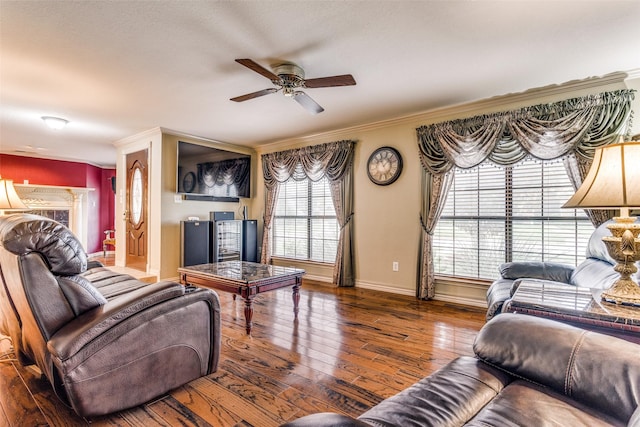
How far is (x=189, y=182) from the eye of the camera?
5.01 meters

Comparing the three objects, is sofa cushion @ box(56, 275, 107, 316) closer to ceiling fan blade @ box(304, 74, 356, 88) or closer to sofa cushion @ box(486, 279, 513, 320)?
ceiling fan blade @ box(304, 74, 356, 88)

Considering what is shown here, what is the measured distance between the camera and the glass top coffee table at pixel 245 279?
2.78 m

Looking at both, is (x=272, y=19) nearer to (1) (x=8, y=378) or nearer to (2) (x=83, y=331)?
(2) (x=83, y=331)

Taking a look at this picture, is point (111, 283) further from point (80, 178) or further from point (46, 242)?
point (80, 178)

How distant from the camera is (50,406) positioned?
1.77 metres

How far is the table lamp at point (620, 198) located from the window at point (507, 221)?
1.92 meters

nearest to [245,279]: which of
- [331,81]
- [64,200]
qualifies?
[331,81]

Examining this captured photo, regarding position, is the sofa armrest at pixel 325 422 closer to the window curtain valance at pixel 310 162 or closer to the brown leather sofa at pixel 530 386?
the brown leather sofa at pixel 530 386

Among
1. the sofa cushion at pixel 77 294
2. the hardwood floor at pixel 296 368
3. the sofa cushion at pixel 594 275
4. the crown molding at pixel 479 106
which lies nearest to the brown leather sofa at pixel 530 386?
the hardwood floor at pixel 296 368

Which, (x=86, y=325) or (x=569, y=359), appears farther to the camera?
(x=86, y=325)

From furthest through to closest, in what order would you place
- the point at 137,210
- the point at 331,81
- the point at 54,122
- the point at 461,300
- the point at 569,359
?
the point at 137,210
the point at 54,122
the point at 461,300
the point at 331,81
the point at 569,359

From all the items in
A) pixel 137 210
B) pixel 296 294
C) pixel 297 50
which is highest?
pixel 297 50

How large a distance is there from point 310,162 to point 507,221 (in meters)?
2.83

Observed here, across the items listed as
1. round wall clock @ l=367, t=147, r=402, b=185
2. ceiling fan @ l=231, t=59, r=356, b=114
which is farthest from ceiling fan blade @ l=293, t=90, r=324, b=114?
round wall clock @ l=367, t=147, r=402, b=185
